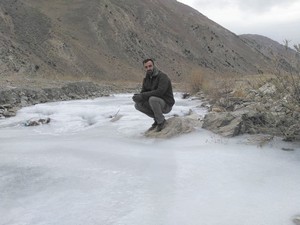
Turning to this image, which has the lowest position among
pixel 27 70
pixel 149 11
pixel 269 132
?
pixel 27 70

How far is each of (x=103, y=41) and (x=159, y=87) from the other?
1877 inches

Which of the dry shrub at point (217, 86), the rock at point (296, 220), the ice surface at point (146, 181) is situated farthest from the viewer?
the dry shrub at point (217, 86)

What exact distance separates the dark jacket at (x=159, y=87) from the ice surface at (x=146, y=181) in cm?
71

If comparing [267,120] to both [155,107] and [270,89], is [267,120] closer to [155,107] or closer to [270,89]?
[155,107]

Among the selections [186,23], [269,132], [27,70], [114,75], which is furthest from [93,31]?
[269,132]

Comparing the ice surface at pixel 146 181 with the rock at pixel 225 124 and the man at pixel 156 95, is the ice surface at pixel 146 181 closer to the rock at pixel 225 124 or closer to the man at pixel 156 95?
the rock at pixel 225 124

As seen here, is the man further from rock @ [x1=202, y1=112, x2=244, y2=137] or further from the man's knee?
rock @ [x1=202, y1=112, x2=244, y2=137]

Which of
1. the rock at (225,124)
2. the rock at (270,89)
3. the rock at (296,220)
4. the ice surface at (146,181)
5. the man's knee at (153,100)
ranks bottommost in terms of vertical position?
the ice surface at (146,181)

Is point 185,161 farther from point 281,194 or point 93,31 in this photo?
point 93,31

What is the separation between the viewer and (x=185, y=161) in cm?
509

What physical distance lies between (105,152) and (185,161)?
121 cm

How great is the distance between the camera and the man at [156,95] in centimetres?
674

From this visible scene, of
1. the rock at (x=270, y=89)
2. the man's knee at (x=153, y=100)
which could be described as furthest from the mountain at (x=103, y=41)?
the man's knee at (x=153, y=100)

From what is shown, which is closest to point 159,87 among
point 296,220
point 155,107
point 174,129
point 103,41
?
point 155,107
